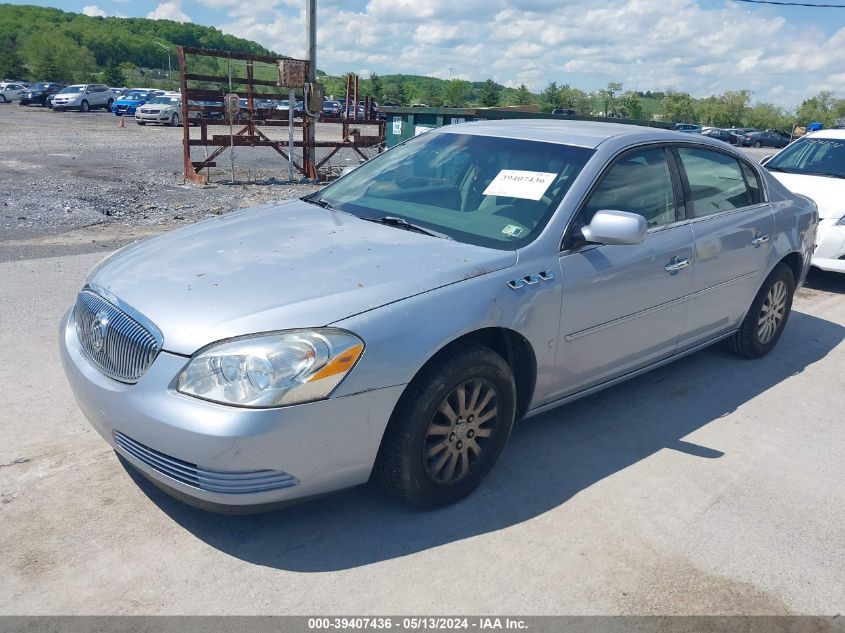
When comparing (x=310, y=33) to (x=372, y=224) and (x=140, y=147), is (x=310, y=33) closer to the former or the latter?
(x=140, y=147)

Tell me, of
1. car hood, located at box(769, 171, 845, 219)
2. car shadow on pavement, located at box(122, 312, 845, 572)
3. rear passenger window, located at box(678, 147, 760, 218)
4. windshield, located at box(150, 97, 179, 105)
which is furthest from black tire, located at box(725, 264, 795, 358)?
windshield, located at box(150, 97, 179, 105)

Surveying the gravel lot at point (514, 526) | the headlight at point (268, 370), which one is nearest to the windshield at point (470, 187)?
the headlight at point (268, 370)

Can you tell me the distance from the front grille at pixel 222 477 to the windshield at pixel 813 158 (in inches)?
327

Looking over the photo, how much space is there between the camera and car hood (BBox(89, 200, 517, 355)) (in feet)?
8.99

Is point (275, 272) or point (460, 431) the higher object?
point (275, 272)

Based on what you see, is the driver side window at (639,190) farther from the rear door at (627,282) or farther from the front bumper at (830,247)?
the front bumper at (830,247)

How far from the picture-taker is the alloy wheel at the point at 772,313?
532 cm

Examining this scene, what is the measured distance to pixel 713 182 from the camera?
186 inches

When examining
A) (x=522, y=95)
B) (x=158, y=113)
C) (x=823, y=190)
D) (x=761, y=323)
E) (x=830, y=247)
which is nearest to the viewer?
(x=761, y=323)

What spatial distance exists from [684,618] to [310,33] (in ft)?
49.0

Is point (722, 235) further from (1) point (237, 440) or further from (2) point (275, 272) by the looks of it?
(1) point (237, 440)

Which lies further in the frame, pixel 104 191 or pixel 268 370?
pixel 104 191

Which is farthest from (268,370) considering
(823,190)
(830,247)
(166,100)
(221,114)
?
(166,100)

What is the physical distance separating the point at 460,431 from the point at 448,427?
86 millimetres
